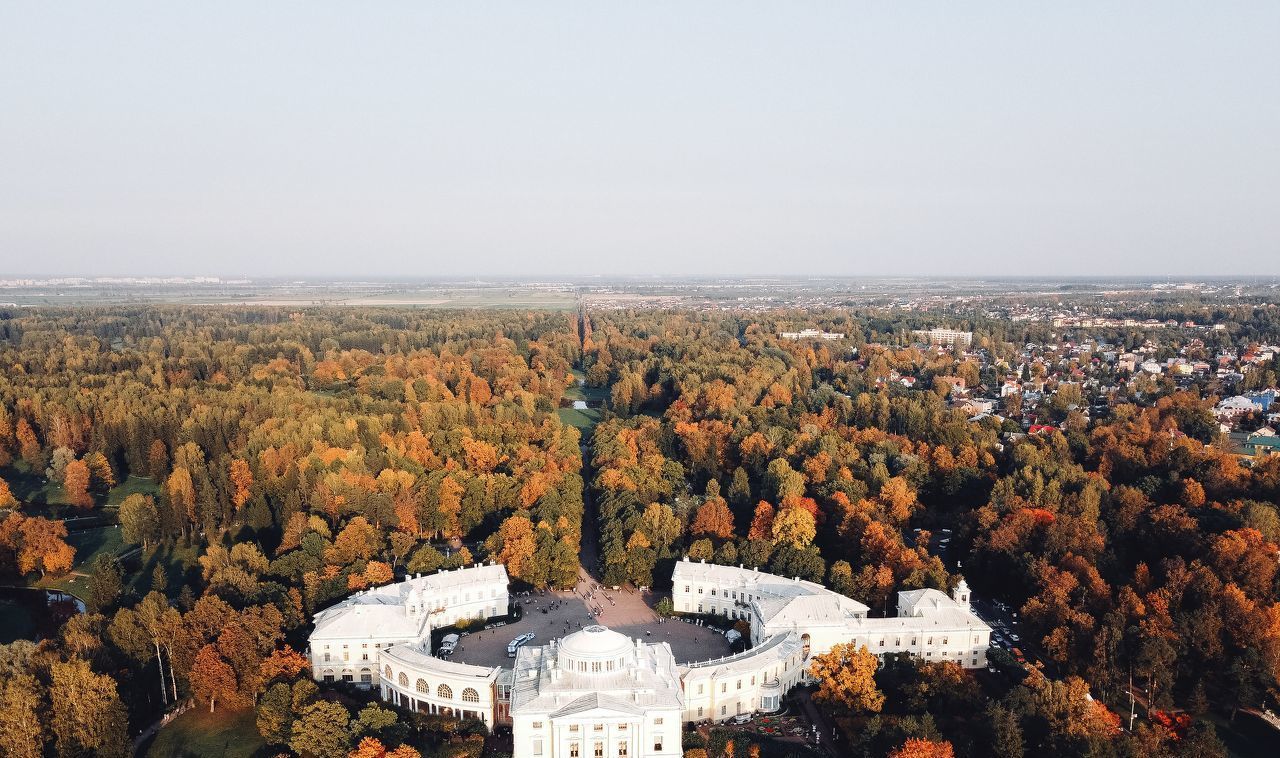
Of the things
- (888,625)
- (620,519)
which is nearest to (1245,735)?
→ (888,625)

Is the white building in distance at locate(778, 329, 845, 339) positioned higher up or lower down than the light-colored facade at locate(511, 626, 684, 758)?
higher up

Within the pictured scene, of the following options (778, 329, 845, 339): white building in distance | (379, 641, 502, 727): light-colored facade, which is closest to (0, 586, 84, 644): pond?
(379, 641, 502, 727): light-colored facade

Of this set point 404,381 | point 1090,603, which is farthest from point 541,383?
point 1090,603

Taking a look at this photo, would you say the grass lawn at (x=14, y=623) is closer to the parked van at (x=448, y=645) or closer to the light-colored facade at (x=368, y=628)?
the light-colored facade at (x=368, y=628)

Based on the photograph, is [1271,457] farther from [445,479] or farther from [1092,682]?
[445,479]

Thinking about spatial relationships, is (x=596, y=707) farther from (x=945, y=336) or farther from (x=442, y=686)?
(x=945, y=336)

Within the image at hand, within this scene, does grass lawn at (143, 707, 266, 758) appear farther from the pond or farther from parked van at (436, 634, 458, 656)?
the pond
